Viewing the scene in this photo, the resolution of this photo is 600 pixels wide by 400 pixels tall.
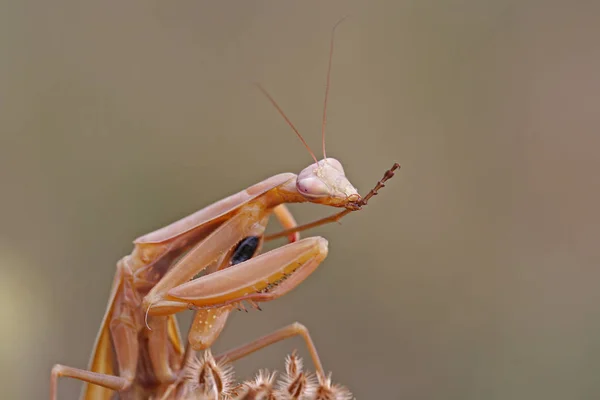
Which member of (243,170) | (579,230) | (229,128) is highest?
(229,128)

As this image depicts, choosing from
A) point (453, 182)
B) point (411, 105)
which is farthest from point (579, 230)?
point (411, 105)

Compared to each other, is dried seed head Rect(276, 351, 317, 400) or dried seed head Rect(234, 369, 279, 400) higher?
dried seed head Rect(234, 369, 279, 400)

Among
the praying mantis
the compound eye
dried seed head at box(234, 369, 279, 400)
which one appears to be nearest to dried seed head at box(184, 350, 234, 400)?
dried seed head at box(234, 369, 279, 400)

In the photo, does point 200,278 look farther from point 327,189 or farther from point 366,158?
point 366,158

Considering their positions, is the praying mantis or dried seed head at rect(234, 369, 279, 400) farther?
the praying mantis

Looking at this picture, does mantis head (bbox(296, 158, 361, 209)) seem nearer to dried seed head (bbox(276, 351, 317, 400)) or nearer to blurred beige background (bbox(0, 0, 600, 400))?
dried seed head (bbox(276, 351, 317, 400))

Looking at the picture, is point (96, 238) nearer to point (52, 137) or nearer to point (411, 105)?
point (52, 137)
